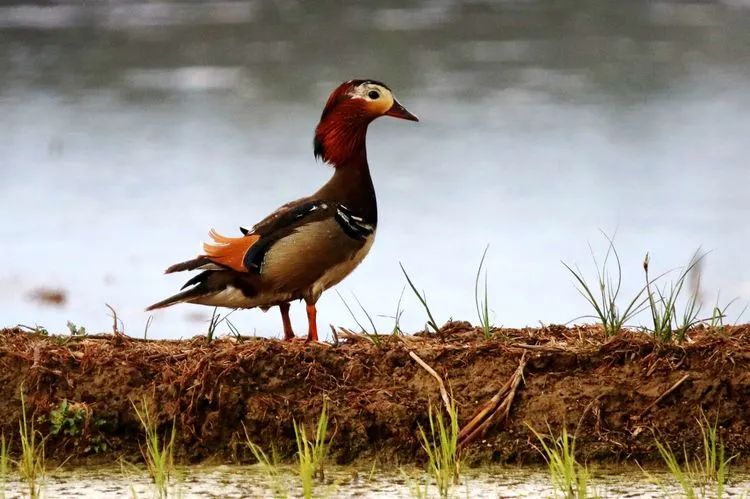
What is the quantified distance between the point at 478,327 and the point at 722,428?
1.24 m

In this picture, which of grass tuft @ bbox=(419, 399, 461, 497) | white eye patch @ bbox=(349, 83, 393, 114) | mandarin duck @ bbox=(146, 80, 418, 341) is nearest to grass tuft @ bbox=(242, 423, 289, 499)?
grass tuft @ bbox=(419, 399, 461, 497)

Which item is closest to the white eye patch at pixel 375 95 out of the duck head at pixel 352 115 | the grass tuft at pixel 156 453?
the duck head at pixel 352 115

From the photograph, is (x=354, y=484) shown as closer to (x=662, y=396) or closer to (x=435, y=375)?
(x=435, y=375)

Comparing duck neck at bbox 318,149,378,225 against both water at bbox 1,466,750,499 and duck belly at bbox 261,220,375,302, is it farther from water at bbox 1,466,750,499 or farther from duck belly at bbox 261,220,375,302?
water at bbox 1,466,750,499

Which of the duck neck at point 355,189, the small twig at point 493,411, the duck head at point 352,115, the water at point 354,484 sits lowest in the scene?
the water at point 354,484

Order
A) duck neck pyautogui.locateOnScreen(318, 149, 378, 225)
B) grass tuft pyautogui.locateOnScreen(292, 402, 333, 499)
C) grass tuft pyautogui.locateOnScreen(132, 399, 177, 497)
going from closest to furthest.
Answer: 1. grass tuft pyautogui.locateOnScreen(292, 402, 333, 499)
2. grass tuft pyautogui.locateOnScreen(132, 399, 177, 497)
3. duck neck pyautogui.locateOnScreen(318, 149, 378, 225)

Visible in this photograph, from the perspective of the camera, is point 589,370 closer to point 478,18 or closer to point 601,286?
point 601,286

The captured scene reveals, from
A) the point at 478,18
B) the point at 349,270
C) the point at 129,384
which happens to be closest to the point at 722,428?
the point at 349,270

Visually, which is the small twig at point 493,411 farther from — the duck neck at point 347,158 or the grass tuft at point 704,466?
the duck neck at point 347,158

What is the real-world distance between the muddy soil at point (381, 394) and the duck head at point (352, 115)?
3.51ft

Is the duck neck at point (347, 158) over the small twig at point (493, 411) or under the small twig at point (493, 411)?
over

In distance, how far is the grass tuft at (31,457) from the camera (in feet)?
17.1

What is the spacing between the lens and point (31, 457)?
5.21 metres

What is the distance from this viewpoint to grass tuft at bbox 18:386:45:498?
17.1ft
